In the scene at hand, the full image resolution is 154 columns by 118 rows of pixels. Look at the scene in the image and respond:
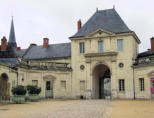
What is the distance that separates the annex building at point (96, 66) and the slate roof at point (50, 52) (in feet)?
2.23

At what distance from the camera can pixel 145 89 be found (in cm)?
2817

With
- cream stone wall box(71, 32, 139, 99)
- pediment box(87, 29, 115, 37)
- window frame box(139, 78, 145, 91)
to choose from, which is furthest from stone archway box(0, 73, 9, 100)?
window frame box(139, 78, 145, 91)

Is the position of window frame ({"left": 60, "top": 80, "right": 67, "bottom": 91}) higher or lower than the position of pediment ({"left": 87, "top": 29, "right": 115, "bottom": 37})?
lower

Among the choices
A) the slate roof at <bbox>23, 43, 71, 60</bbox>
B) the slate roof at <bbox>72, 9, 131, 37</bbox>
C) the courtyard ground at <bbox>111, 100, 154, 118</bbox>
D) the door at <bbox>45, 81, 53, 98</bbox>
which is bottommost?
the courtyard ground at <bbox>111, 100, 154, 118</bbox>

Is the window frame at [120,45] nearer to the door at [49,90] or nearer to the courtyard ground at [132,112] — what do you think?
the door at [49,90]

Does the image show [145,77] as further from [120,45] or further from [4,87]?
[4,87]

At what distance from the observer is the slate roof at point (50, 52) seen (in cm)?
3622

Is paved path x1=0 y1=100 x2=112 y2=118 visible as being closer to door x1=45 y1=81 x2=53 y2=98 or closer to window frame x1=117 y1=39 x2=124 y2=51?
door x1=45 y1=81 x2=53 y2=98

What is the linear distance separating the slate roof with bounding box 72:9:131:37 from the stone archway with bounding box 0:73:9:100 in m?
12.0

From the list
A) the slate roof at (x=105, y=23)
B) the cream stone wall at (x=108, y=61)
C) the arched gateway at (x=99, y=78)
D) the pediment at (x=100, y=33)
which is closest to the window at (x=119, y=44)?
the cream stone wall at (x=108, y=61)

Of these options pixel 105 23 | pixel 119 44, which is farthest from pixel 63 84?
pixel 105 23

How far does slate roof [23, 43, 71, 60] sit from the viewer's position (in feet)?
119

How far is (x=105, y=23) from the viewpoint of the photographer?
33.9 m

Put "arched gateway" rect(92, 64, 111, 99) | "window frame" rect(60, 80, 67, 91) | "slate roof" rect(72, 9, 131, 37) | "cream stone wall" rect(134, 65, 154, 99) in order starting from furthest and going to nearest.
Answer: "arched gateway" rect(92, 64, 111, 99) < "window frame" rect(60, 80, 67, 91) < "slate roof" rect(72, 9, 131, 37) < "cream stone wall" rect(134, 65, 154, 99)
